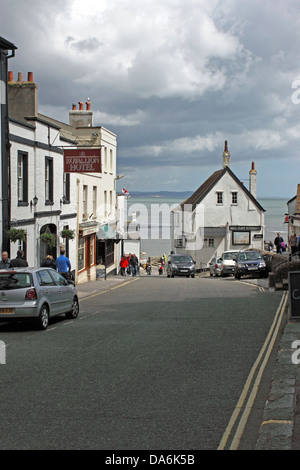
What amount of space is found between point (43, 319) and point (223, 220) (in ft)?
168

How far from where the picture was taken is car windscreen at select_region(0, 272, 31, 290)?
14.3m

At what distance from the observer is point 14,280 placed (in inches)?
567

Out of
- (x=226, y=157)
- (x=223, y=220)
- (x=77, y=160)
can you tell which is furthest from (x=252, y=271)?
(x=226, y=157)

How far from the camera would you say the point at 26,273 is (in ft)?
47.7

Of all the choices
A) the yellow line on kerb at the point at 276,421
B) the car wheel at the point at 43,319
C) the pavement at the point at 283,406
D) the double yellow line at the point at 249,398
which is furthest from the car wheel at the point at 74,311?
the yellow line on kerb at the point at 276,421

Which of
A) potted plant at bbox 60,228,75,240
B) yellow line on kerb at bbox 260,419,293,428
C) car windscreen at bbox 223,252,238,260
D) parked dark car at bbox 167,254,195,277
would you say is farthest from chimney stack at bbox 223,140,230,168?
yellow line on kerb at bbox 260,419,293,428

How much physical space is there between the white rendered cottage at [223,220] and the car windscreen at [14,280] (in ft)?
163

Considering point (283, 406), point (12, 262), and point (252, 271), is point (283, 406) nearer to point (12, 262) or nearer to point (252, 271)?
point (12, 262)

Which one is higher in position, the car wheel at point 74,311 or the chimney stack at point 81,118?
the chimney stack at point 81,118

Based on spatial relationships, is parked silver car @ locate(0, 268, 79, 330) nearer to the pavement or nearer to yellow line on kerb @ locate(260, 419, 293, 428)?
the pavement

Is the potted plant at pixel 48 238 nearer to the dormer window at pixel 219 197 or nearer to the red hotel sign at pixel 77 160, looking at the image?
the red hotel sign at pixel 77 160

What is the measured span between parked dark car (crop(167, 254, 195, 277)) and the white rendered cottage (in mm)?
20067

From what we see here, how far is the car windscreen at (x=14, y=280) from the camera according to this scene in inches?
563

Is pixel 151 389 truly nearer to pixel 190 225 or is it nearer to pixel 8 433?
pixel 8 433
